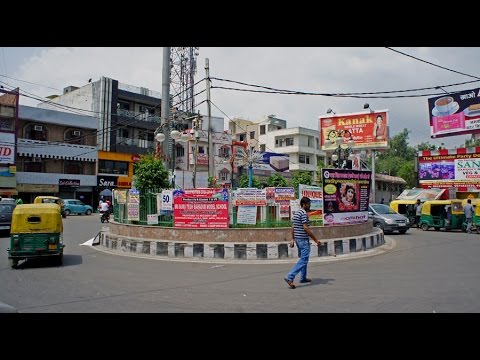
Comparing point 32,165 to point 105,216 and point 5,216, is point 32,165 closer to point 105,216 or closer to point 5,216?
point 105,216

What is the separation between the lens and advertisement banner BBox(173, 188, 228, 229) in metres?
12.8

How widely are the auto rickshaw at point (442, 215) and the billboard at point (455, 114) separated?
14409mm

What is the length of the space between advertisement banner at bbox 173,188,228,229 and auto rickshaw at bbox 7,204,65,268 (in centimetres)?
371

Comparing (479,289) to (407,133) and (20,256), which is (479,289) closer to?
(20,256)

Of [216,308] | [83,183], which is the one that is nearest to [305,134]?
[83,183]

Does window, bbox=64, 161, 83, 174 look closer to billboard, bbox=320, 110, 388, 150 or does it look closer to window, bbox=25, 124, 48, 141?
window, bbox=25, 124, 48, 141

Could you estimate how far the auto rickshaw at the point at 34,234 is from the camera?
425 inches

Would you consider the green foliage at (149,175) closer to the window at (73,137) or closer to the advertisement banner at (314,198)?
the advertisement banner at (314,198)

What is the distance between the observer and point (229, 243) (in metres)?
12.4

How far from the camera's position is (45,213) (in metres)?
11.3

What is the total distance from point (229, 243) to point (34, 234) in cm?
555

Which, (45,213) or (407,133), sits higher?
(407,133)

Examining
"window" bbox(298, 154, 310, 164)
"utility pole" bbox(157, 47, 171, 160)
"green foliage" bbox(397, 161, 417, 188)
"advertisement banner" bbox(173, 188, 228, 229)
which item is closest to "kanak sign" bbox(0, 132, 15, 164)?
"utility pole" bbox(157, 47, 171, 160)

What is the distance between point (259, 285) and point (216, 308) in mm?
2069
